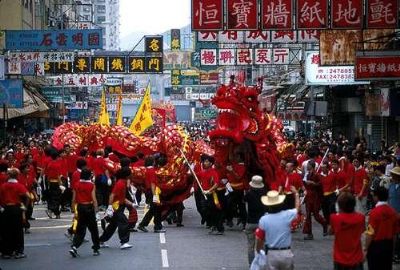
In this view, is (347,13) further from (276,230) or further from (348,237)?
(276,230)

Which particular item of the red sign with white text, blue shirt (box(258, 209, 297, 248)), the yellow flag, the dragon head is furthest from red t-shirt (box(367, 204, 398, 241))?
the yellow flag

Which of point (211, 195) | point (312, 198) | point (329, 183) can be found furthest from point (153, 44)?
point (312, 198)

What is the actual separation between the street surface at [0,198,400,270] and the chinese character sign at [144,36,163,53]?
56.5 feet

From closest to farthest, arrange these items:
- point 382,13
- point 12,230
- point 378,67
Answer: point 12,230 → point 378,67 → point 382,13

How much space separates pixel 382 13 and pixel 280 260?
35.8 ft

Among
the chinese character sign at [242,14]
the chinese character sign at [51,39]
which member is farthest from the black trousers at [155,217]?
the chinese character sign at [51,39]

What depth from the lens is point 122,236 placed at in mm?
14523

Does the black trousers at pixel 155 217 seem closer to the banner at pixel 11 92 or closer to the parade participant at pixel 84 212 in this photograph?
the parade participant at pixel 84 212

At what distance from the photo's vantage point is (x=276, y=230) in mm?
9156

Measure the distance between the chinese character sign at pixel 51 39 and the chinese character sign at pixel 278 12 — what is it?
1055cm

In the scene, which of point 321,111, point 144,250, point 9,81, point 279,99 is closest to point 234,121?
point 144,250

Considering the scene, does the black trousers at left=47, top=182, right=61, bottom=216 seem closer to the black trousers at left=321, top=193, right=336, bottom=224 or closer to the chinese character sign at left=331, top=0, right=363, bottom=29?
Answer: the black trousers at left=321, top=193, right=336, bottom=224

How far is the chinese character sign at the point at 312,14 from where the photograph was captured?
63.0 ft

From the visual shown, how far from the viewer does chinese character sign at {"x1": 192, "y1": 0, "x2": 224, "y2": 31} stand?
19.2 m
